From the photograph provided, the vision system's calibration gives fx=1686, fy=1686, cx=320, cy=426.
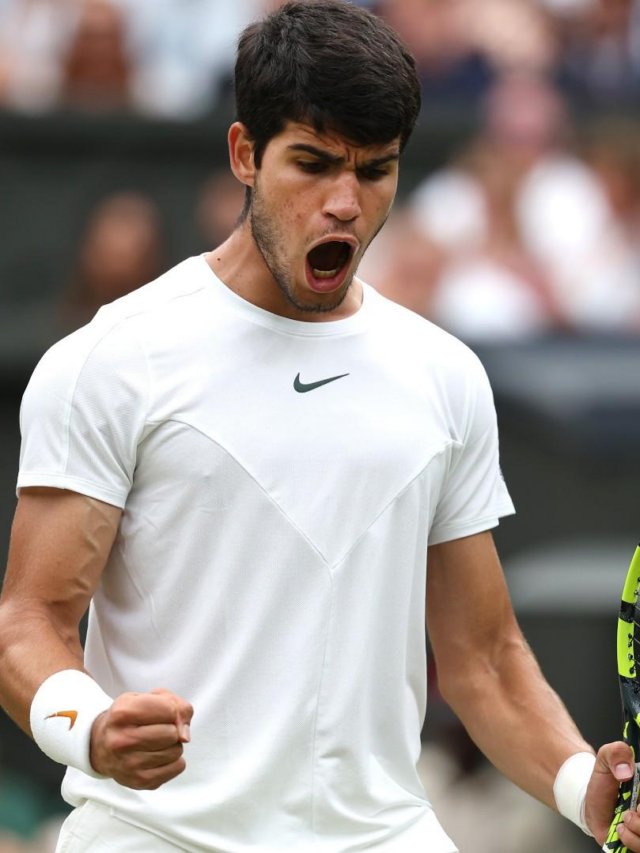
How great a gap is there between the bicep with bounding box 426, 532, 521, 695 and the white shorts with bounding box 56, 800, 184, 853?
0.81m

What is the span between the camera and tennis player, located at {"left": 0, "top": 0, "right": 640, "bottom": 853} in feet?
10.8

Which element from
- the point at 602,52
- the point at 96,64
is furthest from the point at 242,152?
the point at 602,52

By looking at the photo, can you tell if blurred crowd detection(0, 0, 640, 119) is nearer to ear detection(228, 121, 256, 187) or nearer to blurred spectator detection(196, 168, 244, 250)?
blurred spectator detection(196, 168, 244, 250)

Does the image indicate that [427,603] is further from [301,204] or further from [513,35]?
[513,35]

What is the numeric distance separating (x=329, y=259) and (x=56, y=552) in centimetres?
82

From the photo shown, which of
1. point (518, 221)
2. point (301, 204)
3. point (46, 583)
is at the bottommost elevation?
point (518, 221)

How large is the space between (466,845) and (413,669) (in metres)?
3.96

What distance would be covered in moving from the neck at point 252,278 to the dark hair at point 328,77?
0.20 metres

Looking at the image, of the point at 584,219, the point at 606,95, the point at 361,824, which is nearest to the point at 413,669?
the point at 361,824

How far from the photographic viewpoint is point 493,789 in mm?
7551

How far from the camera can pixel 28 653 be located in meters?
3.17

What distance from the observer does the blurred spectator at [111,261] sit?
738cm

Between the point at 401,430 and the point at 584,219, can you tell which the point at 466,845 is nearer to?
the point at 584,219

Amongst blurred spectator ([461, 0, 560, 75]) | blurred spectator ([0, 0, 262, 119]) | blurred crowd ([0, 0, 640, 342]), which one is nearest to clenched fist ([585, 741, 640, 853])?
blurred crowd ([0, 0, 640, 342])
